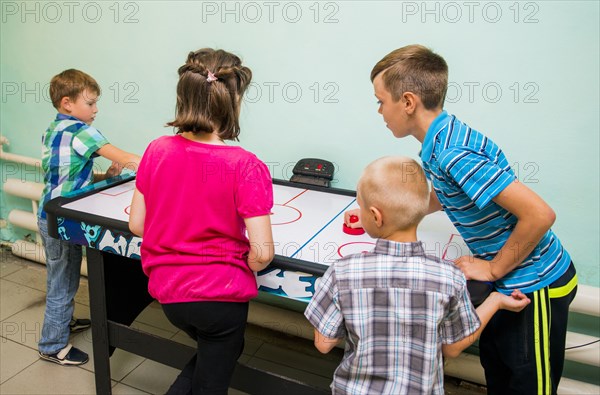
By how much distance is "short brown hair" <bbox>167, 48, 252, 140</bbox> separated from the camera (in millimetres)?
1126

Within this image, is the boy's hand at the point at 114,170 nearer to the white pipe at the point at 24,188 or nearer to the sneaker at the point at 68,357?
the sneaker at the point at 68,357

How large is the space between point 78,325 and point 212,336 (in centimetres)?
133

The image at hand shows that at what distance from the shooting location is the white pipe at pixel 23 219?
2812 millimetres

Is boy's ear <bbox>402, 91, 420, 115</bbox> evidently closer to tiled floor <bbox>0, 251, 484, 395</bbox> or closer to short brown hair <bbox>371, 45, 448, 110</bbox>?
short brown hair <bbox>371, 45, 448, 110</bbox>

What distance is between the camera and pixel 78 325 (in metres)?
2.33

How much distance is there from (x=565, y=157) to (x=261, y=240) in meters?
1.12

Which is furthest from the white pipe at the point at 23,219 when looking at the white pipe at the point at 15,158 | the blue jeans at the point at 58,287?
the blue jeans at the point at 58,287

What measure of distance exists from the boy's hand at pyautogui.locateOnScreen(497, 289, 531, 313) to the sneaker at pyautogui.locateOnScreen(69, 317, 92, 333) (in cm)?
185

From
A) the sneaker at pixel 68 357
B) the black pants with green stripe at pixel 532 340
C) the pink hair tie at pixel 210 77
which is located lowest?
the sneaker at pixel 68 357

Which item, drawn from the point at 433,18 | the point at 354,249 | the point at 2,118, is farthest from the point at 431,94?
the point at 2,118

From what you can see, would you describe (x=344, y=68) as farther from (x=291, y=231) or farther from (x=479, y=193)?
(x=479, y=193)

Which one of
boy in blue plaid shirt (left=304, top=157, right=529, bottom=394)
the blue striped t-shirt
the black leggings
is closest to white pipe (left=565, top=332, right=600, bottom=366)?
the blue striped t-shirt

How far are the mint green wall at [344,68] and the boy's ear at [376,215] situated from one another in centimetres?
95

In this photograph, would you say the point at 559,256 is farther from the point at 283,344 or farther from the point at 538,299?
the point at 283,344
